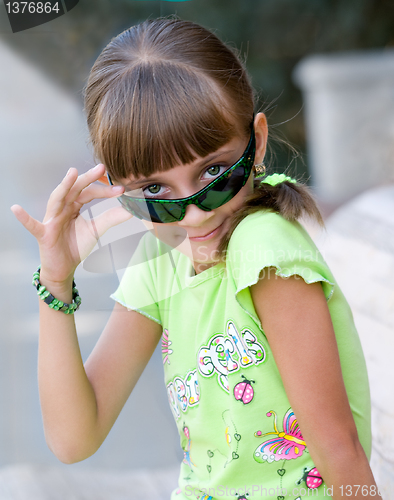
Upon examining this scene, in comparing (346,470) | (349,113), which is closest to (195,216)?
(346,470)

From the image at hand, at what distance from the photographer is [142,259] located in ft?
3.98

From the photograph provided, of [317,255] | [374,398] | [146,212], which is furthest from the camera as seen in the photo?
[374,398]

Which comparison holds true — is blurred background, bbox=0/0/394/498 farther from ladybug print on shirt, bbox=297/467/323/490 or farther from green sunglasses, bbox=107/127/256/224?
ladybug print on shirt, bbox=297/467/323/490

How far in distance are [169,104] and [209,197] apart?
179 mm

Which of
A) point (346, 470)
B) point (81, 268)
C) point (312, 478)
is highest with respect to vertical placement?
point (81, 268)

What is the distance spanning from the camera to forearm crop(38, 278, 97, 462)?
3.53 feet

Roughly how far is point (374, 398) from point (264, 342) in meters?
0.71

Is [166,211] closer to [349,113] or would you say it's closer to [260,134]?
[260,134]

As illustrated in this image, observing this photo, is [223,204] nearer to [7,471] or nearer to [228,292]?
[228,292]

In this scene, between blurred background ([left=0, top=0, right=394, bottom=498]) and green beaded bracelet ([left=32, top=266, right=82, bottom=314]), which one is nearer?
green beaded bracelet ([left=32, top=266, right=82, bottom=314])

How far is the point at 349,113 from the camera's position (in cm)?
535

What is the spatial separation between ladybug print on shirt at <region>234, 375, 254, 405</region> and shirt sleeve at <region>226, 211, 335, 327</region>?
13 cm

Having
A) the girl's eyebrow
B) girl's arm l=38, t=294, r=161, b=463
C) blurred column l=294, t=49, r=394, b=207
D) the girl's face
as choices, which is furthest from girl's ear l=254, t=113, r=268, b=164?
blurred column l=294, t=49, r=394, b=207

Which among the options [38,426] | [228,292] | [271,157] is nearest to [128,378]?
[38,426]
